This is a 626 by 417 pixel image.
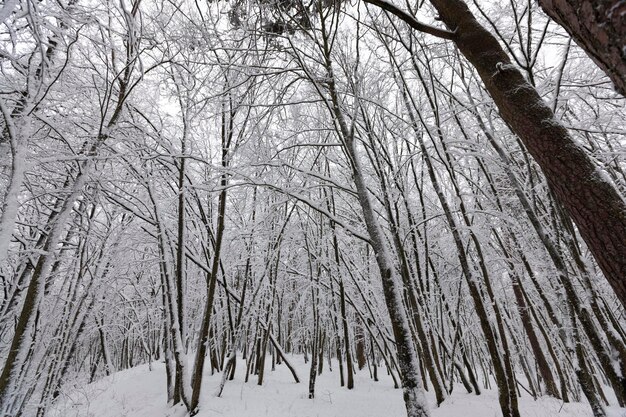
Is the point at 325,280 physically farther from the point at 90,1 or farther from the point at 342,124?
the point at 90,1

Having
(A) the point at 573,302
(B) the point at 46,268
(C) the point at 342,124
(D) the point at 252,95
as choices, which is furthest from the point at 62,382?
(A) the point at 573,302

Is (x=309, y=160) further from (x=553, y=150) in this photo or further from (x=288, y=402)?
(x=553, y=150)

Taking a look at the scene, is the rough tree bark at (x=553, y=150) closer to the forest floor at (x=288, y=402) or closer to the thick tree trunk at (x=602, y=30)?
the thick tree trunk at (x=602, y=30)

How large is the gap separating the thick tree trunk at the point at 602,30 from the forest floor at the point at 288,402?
6273 millimetres

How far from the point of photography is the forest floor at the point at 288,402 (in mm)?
6309

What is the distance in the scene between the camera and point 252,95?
20.1 feet

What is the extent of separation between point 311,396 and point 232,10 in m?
9.22

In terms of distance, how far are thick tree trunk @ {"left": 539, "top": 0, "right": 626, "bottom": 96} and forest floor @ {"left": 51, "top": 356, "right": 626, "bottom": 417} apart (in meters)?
6.27

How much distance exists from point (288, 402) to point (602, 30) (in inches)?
354

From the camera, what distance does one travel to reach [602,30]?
3.25ft

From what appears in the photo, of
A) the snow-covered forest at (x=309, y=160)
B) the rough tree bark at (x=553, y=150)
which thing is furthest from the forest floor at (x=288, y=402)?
the rough tree bark at (x=553, y=150)

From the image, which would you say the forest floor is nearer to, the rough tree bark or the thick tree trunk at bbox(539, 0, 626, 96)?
the rough tree bark

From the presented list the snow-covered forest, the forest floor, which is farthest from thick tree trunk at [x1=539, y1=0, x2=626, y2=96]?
the forest floor

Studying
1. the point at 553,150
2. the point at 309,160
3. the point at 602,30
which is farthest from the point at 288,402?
the point at 602,30
